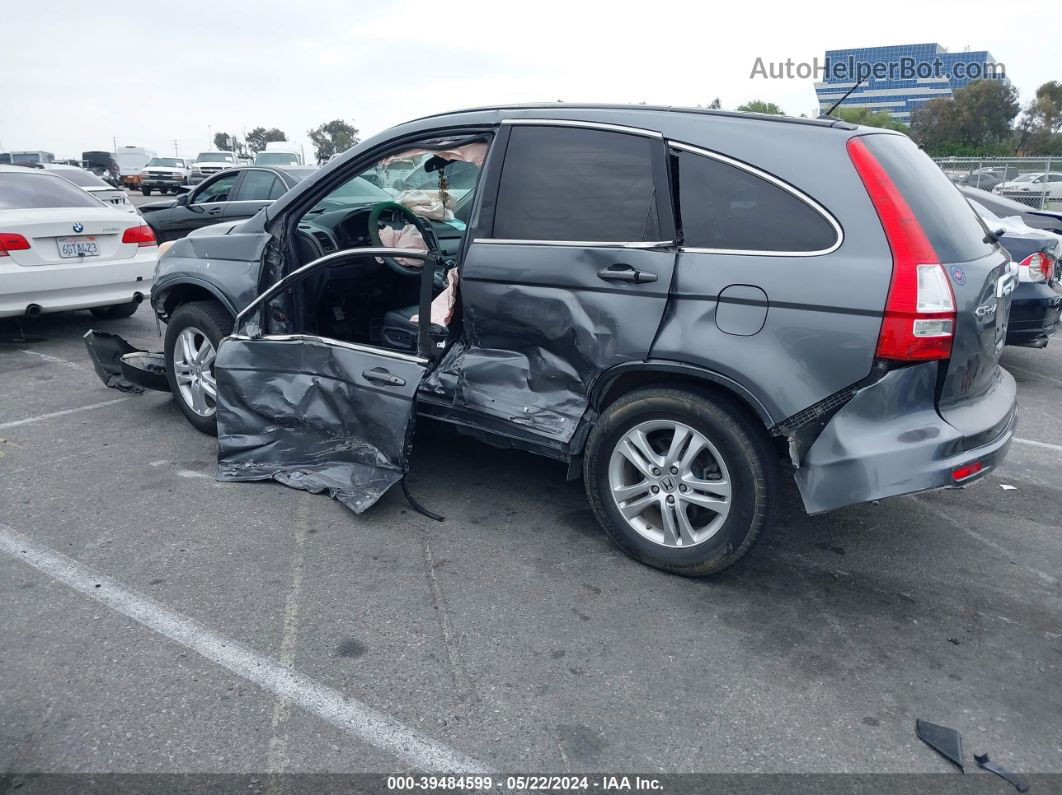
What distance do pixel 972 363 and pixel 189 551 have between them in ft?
11.3

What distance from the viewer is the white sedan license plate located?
24.1 feet

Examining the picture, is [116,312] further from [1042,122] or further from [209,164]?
[1042,122]

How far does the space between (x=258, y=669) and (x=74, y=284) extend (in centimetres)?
599

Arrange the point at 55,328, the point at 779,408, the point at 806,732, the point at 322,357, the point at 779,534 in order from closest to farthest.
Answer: the point at 806,732 → the point at 779,408 → the point at 779,534 → the point at 322,357 → the point at 55,328

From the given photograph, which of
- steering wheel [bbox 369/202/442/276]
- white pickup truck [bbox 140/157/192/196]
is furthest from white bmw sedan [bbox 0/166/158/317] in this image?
white pickup truck [bbox 140/157/192/196]

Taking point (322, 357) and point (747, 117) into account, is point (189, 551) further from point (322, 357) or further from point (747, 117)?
point (747, 117)

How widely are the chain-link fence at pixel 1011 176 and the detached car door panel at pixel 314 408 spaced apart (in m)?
21.6

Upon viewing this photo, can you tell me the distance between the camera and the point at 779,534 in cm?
396

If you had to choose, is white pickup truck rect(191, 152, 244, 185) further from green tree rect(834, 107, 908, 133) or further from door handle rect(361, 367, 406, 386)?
door handle rect(361, 367, 406, 386)

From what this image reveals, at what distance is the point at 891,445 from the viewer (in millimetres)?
3025

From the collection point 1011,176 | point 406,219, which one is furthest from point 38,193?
point 1011,176

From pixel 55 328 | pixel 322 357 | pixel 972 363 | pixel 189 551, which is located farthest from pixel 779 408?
pixel 55 328

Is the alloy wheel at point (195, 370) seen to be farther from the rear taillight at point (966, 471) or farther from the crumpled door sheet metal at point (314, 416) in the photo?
the rear taillight at point (966, 471)

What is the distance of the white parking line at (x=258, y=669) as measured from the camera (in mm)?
2486
